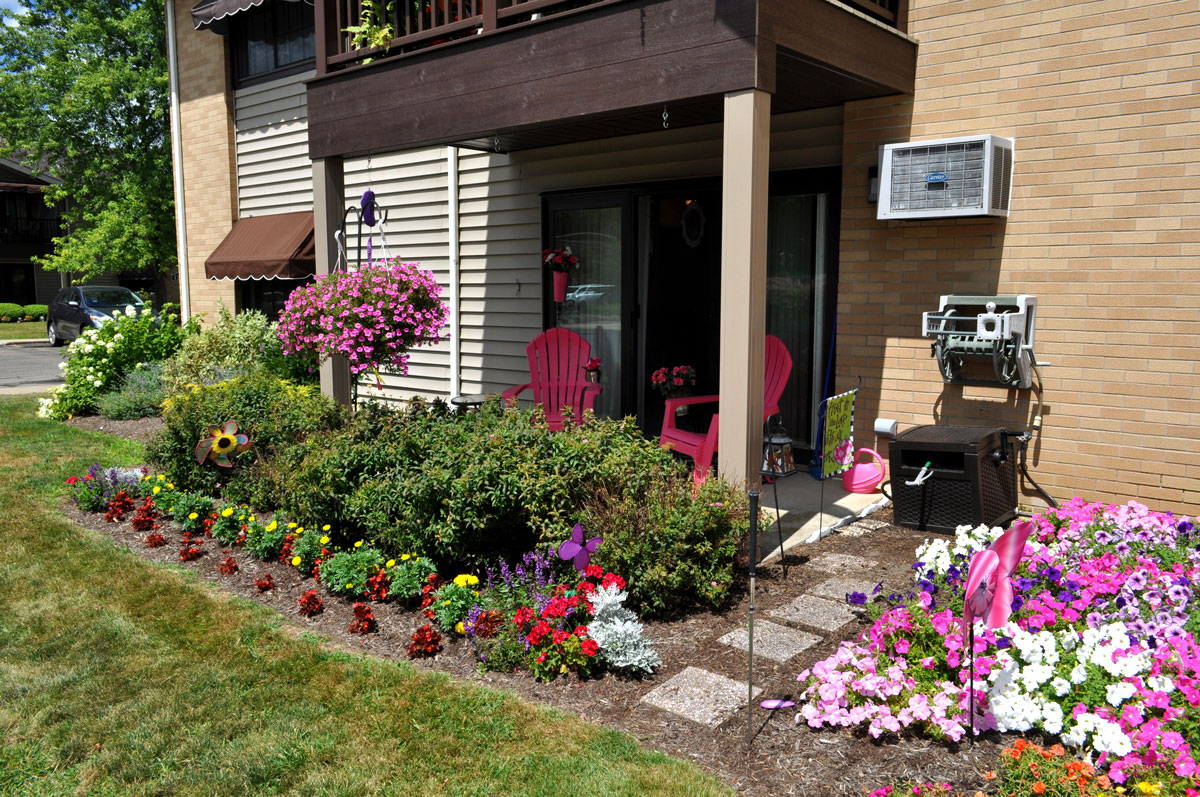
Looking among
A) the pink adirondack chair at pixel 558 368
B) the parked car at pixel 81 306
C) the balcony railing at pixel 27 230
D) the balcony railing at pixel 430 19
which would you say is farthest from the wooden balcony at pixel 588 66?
the balcony railing at pixel 27 230

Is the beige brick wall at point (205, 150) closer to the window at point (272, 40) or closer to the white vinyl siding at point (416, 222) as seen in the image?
the window at point (272, 40)

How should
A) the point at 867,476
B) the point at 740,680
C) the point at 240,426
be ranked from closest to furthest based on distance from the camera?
1. the point at 740,680
2. the point at 867,476
3. the point at 240,426

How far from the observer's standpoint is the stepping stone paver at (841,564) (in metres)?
4.29

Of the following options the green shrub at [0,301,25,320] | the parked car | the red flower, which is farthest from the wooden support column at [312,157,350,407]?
the green shrub at [0,301,25,320]

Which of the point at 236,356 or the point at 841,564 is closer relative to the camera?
the point at 841,564

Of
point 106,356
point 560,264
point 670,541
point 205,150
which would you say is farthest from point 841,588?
point 205,150

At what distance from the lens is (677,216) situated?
6.95 meters

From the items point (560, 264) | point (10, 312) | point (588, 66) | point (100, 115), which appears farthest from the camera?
point (10, 312)

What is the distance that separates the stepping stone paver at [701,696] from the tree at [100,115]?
20.3m

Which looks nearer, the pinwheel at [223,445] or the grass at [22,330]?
the pinwheel at [223,445]

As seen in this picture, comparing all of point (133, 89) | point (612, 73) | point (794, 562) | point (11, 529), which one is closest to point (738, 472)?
point (794, 562)

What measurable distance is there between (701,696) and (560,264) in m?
4.86

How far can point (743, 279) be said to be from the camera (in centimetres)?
426

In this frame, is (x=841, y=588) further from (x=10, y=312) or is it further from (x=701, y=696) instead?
(x=10, y=312)
